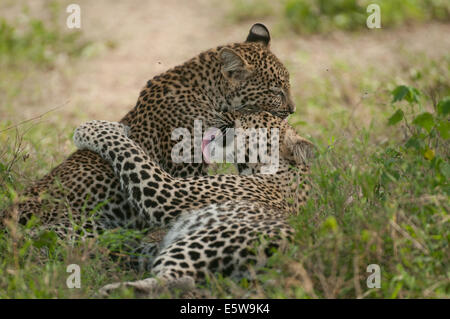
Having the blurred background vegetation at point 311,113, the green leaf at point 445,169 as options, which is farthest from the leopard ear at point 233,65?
the green leaf at point 445,169

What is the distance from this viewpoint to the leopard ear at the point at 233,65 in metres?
→ 7.34

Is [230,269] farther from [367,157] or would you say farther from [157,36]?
[157,36]

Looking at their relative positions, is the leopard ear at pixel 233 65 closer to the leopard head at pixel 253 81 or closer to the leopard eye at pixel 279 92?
the leopard head at pixel 253 81

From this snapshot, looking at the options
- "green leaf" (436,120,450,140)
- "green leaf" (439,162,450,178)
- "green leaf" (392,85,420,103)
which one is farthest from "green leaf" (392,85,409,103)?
"green leaf" (439,162,450,178)

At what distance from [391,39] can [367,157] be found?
6.31m

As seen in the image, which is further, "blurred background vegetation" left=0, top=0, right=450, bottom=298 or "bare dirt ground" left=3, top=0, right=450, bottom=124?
"bare dirt ground" left=3, top=0, right=450, bottom=124

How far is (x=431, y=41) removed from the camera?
12523 mm

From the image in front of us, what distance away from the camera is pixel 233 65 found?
738 cm

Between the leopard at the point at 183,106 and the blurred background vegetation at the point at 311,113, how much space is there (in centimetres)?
52

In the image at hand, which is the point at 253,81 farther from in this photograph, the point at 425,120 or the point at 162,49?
the point at 162,49

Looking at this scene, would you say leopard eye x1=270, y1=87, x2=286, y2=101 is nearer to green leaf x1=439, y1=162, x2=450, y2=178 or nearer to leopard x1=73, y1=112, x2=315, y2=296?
leopard x1=73, y1=112, x2=315, y2=296

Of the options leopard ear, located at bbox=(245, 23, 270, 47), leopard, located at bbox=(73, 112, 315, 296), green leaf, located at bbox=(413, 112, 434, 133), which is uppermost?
leopard ear, located at bbox=(245, 23, 270, 47)

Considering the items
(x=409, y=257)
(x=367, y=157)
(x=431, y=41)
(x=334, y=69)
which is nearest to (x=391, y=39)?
(x=431, y=41)

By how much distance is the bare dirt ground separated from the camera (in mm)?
11562
